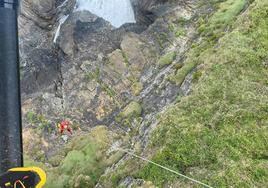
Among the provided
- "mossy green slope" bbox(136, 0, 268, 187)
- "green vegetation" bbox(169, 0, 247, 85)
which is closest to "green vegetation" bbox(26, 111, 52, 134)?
"green vegetation" bbox(169, 0, 247, 85)

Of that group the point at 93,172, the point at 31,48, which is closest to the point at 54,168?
the point at 93,172

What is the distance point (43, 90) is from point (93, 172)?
10.7m

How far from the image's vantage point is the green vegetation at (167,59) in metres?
24.6

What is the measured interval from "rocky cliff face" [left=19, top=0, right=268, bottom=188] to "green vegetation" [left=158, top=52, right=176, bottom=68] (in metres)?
0.08

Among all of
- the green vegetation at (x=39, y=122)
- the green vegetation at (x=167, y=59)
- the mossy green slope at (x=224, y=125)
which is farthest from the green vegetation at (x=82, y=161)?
the green vegetation at (x=167, y=59)

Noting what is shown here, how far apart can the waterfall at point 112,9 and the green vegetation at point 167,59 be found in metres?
7.70

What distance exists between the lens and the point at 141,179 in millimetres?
13648

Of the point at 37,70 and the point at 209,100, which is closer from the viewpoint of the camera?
the point at 209,100

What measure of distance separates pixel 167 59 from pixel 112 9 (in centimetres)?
1088

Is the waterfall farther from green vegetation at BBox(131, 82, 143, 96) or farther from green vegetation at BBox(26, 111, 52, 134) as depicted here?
green vegetation at BBox(26, 111, 52, 134)

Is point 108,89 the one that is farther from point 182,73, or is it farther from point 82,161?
point 82,161

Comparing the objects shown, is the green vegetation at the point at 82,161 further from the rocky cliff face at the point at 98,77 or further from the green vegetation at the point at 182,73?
the green vegetation at the point at 182,73

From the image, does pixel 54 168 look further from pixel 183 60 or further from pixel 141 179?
pixel 183 60

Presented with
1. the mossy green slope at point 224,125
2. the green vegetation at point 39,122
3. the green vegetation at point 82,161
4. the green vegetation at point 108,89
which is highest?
the mossy green slope at point 224,125
